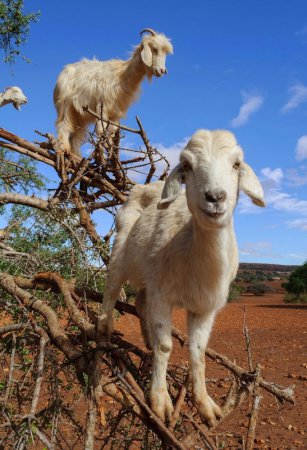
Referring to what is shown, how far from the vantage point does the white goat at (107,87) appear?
308 inches

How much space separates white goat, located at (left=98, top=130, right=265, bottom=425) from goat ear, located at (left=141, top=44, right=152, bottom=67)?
4.90m

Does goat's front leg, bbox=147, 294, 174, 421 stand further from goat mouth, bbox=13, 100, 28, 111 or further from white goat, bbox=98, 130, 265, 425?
goat mouth, bbox=13, 100, 28, 111

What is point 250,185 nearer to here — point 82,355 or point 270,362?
point 82,355

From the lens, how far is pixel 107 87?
25.7 ft

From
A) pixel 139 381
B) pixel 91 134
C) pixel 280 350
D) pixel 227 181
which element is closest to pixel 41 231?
pixel 91 134

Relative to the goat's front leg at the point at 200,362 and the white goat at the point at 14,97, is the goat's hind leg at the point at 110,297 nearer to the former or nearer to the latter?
the goat's front leg at the point at 200,362

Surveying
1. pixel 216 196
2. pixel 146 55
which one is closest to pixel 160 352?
pixel 216 196

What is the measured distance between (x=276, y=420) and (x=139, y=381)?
5.40 meters

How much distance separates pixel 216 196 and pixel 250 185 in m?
0.42

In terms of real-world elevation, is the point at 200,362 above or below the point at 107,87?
below

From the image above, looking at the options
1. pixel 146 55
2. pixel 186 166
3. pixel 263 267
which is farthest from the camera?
pixel 263 267

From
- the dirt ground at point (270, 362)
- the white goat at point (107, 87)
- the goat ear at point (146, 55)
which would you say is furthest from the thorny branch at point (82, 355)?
the goat ear at point (146, 55)

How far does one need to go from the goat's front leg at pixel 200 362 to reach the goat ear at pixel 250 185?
2.78ft

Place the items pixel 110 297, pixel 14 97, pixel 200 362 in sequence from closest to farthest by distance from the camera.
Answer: pixel 200 362, pixel 110 297, pixel 14 97
